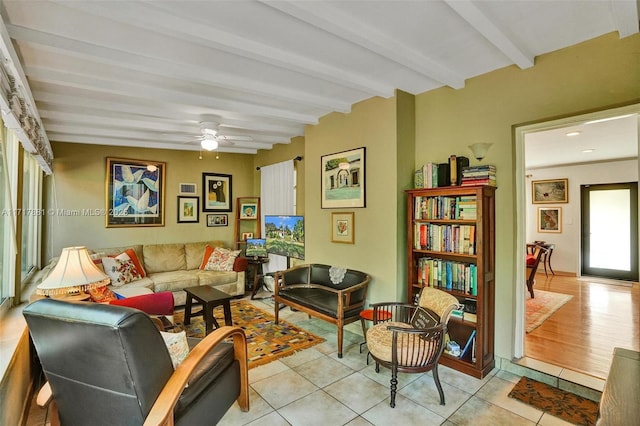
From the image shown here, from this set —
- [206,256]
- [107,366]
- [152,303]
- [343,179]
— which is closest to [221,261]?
[206,256]

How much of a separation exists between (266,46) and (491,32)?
155 centimetres

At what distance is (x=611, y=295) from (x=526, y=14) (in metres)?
5.48

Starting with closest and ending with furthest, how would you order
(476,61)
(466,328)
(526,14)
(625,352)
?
(625,352) → (526,14) → (476,61) → (466,328)

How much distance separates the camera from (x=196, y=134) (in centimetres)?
469

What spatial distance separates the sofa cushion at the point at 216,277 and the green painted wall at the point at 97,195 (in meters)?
1.07

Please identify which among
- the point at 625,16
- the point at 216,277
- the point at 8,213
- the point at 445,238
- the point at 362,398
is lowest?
the point at 362,398

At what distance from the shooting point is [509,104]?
110 inches

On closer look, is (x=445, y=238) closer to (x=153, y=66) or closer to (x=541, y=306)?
(x=541, y=306)

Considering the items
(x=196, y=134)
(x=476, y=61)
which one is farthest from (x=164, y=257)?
(x=476, y=61)

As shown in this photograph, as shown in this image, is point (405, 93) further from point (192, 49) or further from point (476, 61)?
point (192, 49)

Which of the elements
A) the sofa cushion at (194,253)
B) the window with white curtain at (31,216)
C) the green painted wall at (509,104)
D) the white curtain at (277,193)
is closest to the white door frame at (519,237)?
the green painted wall at (509,104)

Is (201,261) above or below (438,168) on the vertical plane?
below

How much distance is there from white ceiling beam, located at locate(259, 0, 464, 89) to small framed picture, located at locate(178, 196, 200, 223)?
453 centimetres

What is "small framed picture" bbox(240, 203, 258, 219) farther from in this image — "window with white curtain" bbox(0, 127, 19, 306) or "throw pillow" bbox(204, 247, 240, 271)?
"window with white curtain" bbox(0, 127, 19, 306)
